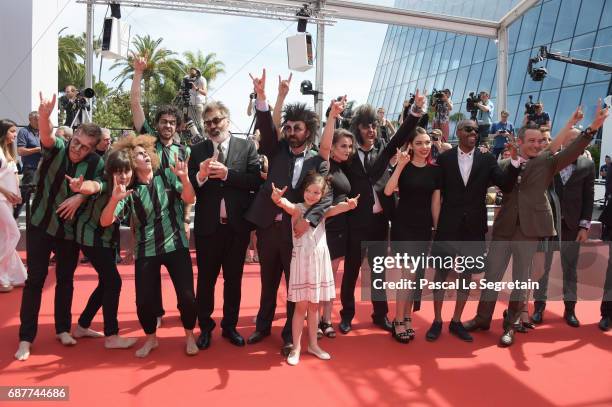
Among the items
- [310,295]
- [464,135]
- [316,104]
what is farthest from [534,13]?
[310,295]

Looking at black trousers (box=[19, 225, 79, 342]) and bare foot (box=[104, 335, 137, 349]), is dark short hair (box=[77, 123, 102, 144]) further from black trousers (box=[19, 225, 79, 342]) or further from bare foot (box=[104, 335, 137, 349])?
bare foot (box=[104, 335, 137, 349])

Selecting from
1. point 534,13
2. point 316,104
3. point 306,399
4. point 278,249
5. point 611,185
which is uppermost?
point 534,13

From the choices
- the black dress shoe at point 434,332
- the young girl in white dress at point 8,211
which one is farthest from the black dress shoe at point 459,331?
the young girl in white dress at point 8,211

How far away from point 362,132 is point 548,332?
7.31 feet

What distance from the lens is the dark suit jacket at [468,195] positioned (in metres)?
3.62

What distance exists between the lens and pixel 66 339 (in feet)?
11.1

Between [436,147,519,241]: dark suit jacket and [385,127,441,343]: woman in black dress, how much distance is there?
3.3 inches

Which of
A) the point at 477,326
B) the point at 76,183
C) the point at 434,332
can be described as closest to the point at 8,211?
the point at 76,183

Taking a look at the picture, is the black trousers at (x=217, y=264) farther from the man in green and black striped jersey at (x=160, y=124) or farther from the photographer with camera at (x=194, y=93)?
the photographer with camera at (x=194, y=93)

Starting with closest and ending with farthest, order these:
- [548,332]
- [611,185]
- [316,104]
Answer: [548,332] → [611,185] → [316,104]

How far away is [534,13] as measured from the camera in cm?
2152

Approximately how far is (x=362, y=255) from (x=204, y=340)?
1.34 metres

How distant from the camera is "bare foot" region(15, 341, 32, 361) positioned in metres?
3.14

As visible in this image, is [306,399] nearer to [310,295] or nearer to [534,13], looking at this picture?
[310,295]
